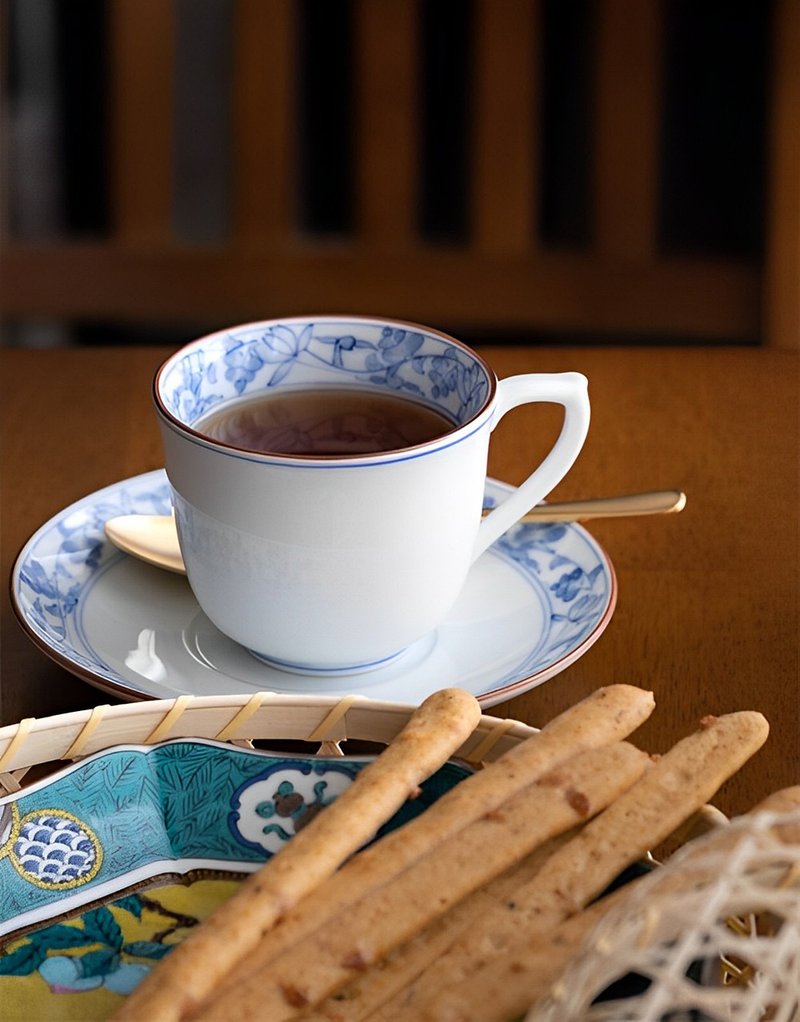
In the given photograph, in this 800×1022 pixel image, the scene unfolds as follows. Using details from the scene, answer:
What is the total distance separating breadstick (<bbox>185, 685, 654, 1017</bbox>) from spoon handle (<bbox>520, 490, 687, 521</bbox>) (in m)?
0.21

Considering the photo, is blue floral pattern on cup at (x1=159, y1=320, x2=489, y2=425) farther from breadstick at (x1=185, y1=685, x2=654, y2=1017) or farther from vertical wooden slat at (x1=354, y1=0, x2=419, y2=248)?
vertical wooden slat at (x1=354, y1=0, x2=419, y2=248)

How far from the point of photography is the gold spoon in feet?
1.77

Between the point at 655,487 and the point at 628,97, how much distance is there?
2.07 ft

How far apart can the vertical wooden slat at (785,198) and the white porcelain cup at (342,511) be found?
0.62m

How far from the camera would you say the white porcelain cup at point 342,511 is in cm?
43

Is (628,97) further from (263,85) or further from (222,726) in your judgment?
(222,726)

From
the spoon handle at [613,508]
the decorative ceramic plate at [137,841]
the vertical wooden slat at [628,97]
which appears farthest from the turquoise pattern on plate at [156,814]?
the vertical wooden slat at [628,97]

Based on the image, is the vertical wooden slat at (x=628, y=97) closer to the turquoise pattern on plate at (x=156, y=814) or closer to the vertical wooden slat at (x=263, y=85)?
the vertical wooden slat at (x=263, y=85)

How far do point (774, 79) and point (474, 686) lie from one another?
86 centimetres

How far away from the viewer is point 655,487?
629 millimetres

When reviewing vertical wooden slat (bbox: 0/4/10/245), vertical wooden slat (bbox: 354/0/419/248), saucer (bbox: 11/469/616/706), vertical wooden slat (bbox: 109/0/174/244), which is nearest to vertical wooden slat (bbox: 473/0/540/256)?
vertical wooden slat (bbox: 354/0/419/248)

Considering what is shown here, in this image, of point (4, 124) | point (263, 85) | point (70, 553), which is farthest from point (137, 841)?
point (4, 124)

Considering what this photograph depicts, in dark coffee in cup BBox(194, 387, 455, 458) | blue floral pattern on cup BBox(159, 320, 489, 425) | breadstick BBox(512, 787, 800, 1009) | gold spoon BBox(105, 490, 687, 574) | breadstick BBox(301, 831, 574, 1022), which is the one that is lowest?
gold spoon BBox(105, 490, 687, 574)

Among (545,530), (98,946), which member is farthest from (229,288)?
(98,946)
